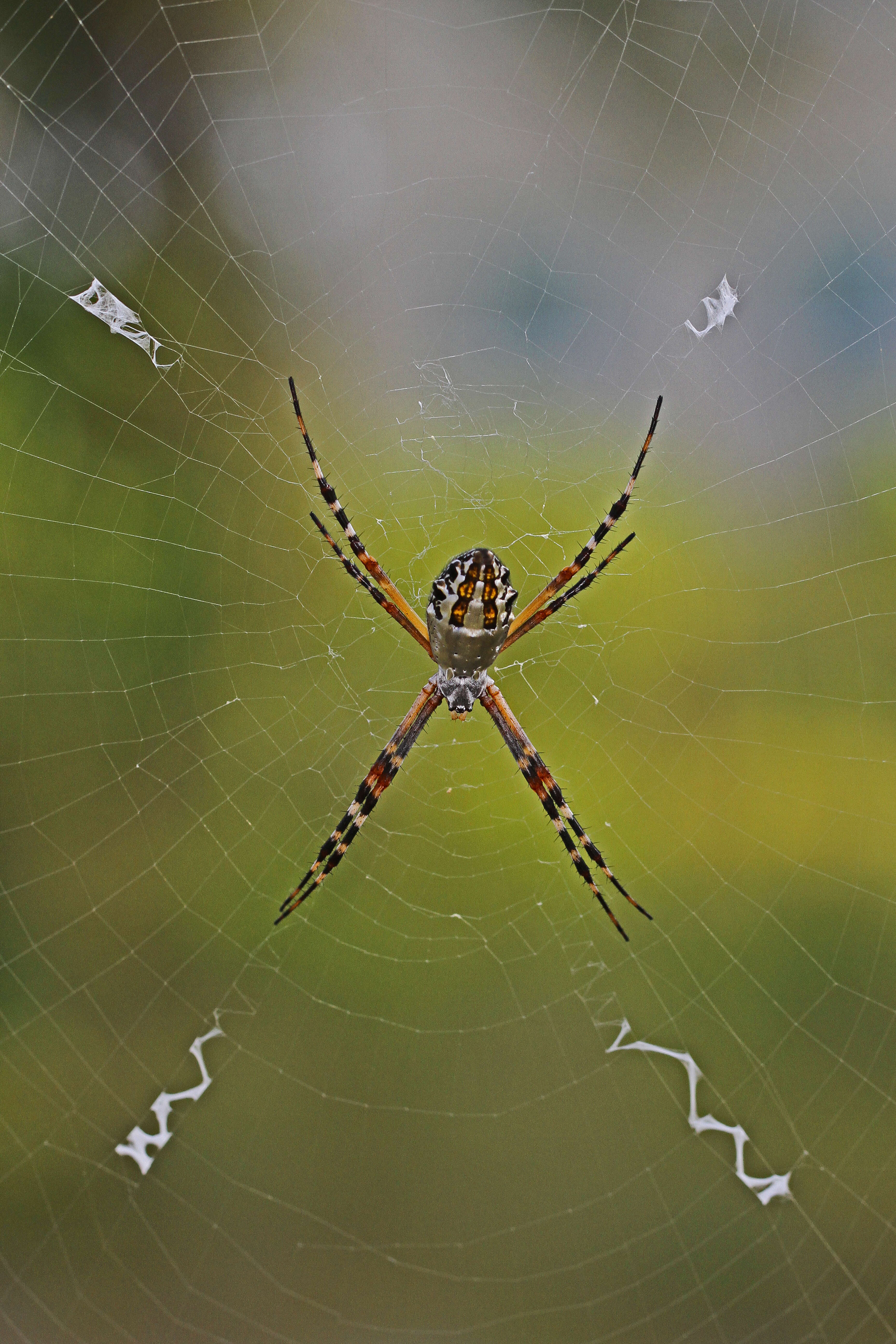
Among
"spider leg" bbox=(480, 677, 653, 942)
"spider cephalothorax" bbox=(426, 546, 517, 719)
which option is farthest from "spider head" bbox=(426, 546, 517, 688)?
"spider leg" bbox=(480, 677, 653, 942)

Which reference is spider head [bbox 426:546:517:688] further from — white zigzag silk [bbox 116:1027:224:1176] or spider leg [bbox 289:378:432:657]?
white zigzag silk [bbox 116:1027:224:1176]

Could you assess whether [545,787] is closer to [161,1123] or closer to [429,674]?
[429,674]

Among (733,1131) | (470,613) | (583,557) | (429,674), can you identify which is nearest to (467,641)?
(470,613)

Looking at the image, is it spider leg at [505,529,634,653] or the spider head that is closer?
the spider head

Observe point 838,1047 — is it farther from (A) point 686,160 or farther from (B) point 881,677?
(A) point 686,160

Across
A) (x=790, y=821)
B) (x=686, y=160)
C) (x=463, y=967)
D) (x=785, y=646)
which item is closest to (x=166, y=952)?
(x=463, y=967)

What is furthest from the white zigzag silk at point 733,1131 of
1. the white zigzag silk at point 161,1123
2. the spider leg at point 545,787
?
the white zigzag silk at point 161,1123

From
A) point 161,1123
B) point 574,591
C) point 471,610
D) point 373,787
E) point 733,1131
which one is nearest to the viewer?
point 471,610
